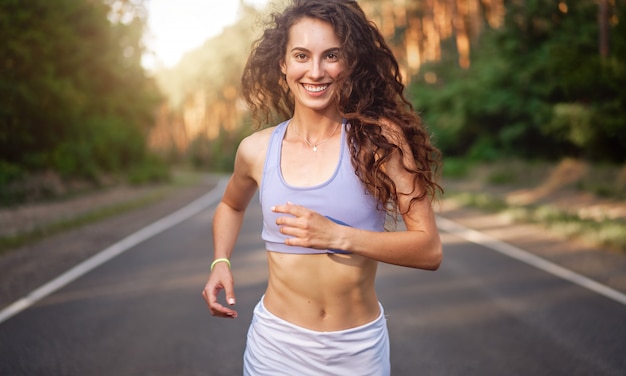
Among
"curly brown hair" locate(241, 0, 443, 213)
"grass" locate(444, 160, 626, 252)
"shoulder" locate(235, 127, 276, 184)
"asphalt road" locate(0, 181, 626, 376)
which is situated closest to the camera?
"curly brown hair" locate(241, 0, 443, 213)

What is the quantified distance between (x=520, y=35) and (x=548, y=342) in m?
22.6

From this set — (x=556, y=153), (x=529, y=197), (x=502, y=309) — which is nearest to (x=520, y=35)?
(x=556, y=153)

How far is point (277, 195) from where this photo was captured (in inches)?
92.3

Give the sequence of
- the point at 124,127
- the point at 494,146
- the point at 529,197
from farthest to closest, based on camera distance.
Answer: the point at 124,127, the point at 494,146, the point at 529,197

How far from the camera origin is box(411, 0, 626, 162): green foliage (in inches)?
738

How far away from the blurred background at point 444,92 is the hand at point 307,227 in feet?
4.44

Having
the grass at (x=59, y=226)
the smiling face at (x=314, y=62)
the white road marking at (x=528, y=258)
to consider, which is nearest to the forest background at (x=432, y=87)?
the smiling face at (x=314, y=62)

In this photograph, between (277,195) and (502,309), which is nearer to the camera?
(277,195)

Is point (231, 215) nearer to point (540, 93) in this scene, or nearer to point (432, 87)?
point (540, 93)

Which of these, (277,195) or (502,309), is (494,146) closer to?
(502,309)

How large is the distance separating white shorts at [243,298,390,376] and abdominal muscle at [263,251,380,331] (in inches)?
1.4

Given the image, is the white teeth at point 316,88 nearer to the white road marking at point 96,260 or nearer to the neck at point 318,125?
the neck at point 318,125

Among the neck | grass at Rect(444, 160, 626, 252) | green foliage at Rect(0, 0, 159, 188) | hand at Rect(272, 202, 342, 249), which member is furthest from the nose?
green foliage at Rect(0, 0, 159, 188)

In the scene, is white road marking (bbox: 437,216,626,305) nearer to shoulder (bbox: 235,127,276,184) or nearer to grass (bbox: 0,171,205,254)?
shoulder (bbox: 235,127,276,184)
